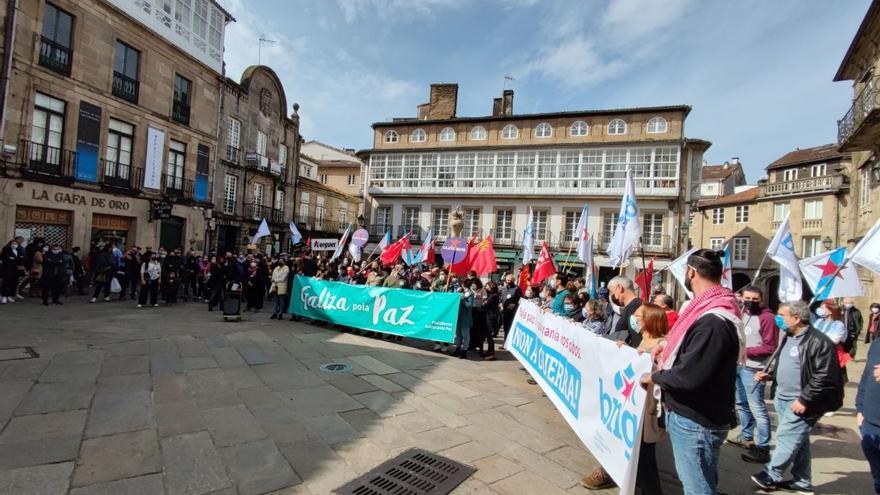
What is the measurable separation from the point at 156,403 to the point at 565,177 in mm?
27851

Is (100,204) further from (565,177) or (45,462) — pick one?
(565,177)

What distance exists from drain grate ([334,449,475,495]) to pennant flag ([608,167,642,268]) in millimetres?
5430

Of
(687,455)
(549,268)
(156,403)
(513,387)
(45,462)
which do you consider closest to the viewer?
(687,455)

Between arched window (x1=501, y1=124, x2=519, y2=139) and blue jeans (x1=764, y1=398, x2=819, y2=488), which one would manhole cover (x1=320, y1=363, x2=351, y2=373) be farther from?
arched window (x1=501, y1=124, x2=519, y2=139)

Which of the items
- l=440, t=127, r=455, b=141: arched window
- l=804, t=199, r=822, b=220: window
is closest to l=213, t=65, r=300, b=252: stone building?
l=440, t=127, r=455, b=141: arched window

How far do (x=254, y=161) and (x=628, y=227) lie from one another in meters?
24.2

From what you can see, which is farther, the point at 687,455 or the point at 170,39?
the point at 170,39

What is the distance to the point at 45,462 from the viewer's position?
11.5 ft

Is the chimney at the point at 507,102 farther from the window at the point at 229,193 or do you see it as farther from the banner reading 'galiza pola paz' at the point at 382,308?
the banner reading 'galiza pola paz' at the point at 382,308

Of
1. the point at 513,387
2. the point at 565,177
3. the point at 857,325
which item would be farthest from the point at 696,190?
the point at 513,387

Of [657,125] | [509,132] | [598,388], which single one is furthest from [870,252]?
[509,132]

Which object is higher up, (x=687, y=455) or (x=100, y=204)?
(x=100, y=204)

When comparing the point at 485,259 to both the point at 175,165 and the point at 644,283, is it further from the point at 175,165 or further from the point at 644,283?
the point at 175,165

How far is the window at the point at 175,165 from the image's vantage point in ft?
68.3
